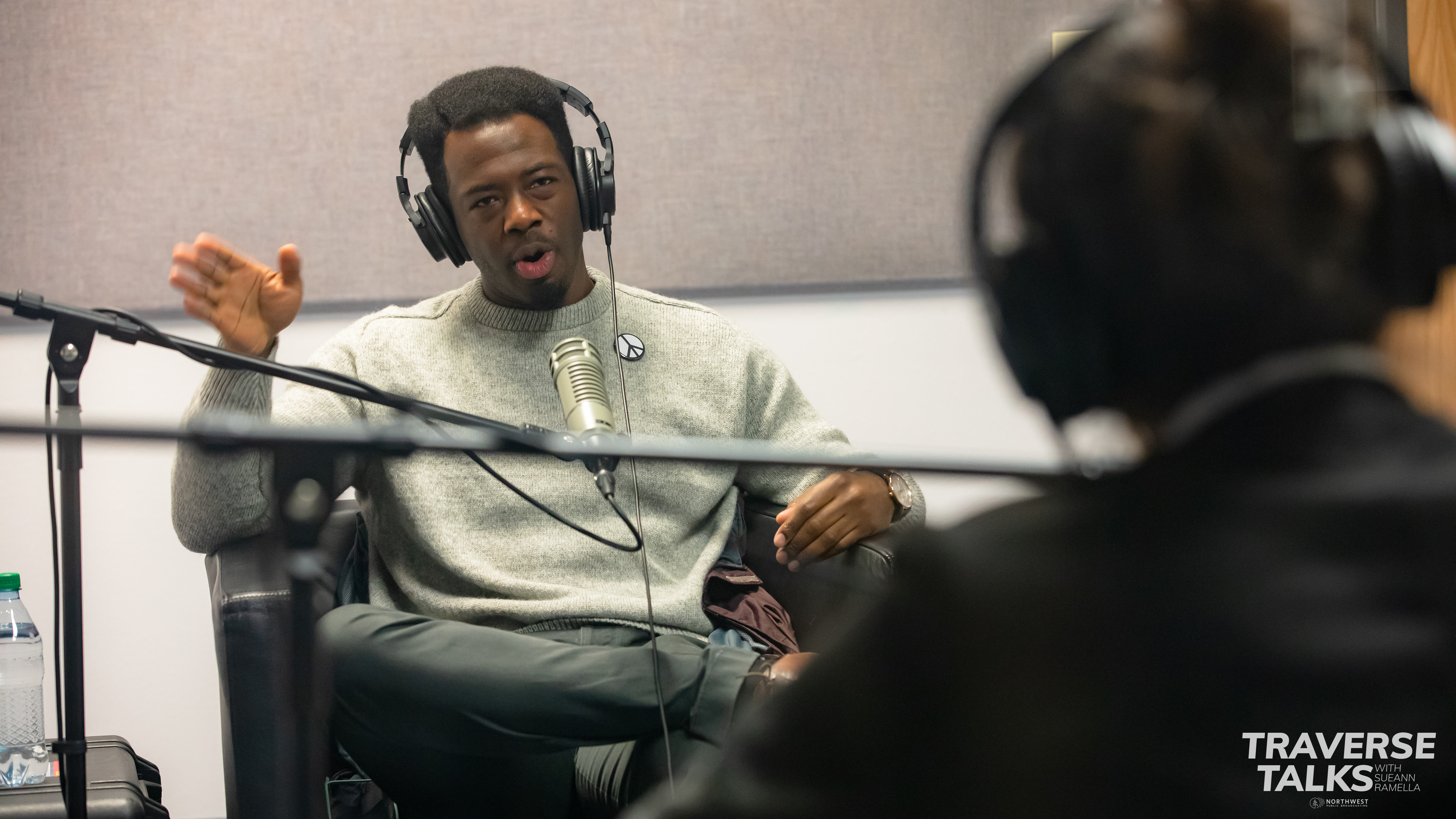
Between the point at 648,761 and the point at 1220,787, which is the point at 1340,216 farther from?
the point at 648,761

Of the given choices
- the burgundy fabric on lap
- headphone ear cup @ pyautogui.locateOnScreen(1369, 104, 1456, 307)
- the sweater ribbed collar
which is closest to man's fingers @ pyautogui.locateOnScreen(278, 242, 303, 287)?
the sweater ribbed collar

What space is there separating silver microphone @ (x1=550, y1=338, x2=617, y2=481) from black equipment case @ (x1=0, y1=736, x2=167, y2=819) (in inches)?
20.1

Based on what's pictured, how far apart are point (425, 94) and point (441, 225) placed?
40 cm

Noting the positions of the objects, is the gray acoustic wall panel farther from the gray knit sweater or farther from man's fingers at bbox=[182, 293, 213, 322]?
man's fingers at bbox=[182, 293, 213, 322]

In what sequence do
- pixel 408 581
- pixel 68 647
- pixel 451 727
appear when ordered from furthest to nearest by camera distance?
pixel 408 581, pixel 451 727, pixel 68 647

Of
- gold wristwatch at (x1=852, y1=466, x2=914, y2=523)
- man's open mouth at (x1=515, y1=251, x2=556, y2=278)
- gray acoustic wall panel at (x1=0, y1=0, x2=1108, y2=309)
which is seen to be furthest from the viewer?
gray acoustic wall panel at (x1=0, y1=0, x2=1108, y2=309)

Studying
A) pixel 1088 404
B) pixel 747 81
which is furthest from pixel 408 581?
pixel 1088 404

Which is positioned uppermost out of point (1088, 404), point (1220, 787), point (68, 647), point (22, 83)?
point (22, 83)

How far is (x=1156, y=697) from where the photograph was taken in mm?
366

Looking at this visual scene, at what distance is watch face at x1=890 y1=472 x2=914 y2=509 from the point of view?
1.37 m

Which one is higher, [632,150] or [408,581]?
[632,150]

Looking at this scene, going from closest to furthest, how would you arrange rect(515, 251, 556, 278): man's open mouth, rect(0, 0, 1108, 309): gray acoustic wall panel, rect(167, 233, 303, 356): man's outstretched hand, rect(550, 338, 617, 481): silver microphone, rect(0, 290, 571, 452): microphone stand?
rect(0, 290, 571, 452): microphone stand, rect(550, 338, 617, 481): silver microphone, rect(167, 233, 303, 356): man's outstretched hand, rect(515, 251, 556, 278): man's open mouth, rect(0, 0, 1108, 309): gray acoustic wall panel

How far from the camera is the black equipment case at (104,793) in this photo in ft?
3.65

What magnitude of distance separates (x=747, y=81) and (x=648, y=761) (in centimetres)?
113
